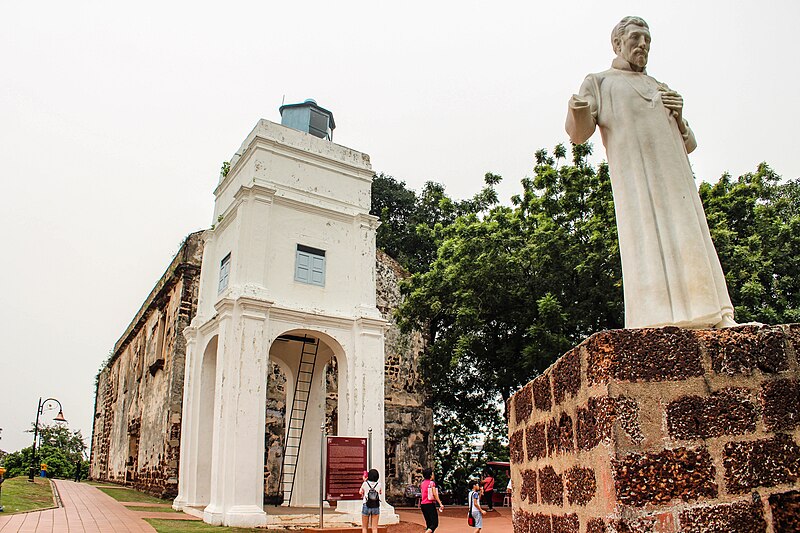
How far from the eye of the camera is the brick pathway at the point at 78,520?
8.47 m

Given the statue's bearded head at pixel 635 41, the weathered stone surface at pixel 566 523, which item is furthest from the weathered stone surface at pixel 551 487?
the statue's bearded head at pixel 635 41

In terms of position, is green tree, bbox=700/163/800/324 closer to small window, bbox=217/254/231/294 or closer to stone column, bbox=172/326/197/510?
small window, bbox=217/254/231/294

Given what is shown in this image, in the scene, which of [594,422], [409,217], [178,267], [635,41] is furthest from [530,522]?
[409,217]

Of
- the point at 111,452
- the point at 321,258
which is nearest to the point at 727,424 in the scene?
the point at 321,258

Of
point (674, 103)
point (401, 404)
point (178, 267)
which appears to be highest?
point (178, 267)

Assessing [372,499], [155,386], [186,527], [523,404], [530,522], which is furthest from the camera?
[155,386]

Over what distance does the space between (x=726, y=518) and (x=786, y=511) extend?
0.70ft

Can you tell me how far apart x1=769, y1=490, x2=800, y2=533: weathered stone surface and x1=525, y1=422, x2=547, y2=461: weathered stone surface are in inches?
35.2

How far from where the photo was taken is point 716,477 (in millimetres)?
2068

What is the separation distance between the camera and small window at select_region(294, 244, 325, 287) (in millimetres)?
12805

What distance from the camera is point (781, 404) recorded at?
7.12 feet

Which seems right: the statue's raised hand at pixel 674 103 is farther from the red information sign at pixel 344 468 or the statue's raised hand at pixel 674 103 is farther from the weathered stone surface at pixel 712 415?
the red information sign at pixel 344 468

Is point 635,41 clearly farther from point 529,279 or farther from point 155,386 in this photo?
point 155,386

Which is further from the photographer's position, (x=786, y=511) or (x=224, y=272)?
(x=224, y=272)
